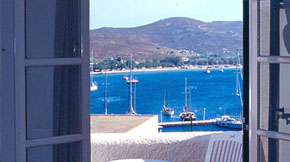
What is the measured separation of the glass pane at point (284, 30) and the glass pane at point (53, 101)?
882 mm

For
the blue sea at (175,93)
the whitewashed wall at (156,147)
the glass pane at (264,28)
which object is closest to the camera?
the glass pane at (264,28)

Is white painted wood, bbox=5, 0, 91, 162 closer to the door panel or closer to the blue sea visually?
the door panel

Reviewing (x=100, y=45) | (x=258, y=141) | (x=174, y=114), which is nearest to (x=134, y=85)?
Result: (x=174, y=114)

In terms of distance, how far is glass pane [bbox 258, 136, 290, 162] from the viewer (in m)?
1.55

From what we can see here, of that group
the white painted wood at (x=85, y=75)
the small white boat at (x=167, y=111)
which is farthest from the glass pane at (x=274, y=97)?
the small white boat at (x=167, y=111)

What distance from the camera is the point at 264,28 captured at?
161 centimetres

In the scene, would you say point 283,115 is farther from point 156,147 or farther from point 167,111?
point 167,111

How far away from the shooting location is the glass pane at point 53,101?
140 cm

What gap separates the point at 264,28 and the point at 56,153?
105 cm

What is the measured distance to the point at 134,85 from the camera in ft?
116

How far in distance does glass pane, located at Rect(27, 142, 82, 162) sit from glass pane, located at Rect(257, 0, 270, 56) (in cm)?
91

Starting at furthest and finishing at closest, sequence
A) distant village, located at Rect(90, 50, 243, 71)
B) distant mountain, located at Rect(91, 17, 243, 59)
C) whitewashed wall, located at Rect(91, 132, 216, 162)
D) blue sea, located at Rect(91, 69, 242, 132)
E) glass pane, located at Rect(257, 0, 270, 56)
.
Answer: blue sea, located at Rect(91, 69, 242, 132) < distant village, located at Rect(90, 50, 243, 71) < distant mountain, located at Rect(91, 17, 243, 59) < whitewashed wall, located at Rect(91, 132, 216, 162) < glass pane, located at Rect(257, 0, 270, 56)

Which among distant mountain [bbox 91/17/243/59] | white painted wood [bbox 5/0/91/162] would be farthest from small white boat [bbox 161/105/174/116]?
white painted wood [bbox 5/0/91/162]
